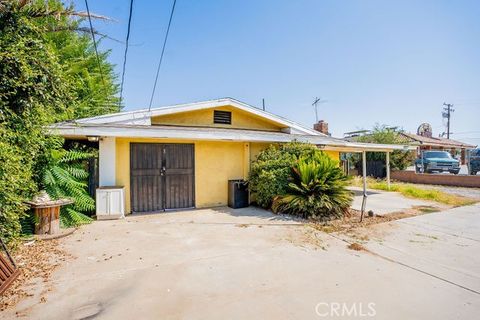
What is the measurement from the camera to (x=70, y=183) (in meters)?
6.25

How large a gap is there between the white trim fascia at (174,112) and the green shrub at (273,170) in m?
2.06

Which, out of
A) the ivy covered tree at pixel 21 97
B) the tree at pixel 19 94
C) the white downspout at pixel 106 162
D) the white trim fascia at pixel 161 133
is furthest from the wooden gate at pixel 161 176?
the tree at pixel 19 94

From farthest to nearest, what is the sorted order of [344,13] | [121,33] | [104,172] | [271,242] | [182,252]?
[344,13], [104,172], [121,33], [271,242], [182,252]

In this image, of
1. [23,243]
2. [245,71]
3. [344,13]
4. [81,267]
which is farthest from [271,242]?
[245,71]

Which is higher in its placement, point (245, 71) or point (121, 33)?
point (245, 71)

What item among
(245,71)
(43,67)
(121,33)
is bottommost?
(43,67)

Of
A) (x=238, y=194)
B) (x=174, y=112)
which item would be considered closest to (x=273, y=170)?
(x=238, y=194)

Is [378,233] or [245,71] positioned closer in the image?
[378,233]

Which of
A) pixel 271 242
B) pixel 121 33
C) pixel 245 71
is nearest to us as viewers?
pixel 271 242

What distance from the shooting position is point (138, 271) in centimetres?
384

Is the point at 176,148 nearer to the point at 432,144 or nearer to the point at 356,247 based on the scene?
the point at 356,247

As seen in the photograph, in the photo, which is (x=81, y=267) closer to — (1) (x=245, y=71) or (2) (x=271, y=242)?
(2) (x=271, y=242)

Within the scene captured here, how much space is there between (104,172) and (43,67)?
3608 mm

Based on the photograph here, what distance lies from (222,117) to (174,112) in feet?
6.85
